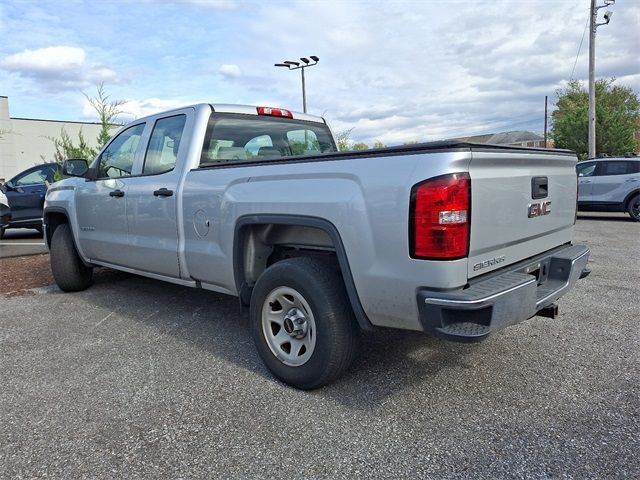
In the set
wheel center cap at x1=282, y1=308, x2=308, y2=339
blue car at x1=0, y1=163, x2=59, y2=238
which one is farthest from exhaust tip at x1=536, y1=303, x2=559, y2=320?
blue car at x1=0, y1=163, x2=59, y2=238

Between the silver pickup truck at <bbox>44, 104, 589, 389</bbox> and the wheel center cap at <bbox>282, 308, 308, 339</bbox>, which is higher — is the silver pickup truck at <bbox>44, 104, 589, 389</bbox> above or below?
above

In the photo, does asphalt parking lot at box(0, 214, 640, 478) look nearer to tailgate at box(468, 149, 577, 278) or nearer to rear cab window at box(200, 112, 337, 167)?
tailgate at box(468, 149, 577, 278)

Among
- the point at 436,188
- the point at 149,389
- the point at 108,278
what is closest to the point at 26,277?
the point at 108,278

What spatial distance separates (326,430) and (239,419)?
51 cm

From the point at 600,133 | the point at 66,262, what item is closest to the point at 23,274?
the point at 66,262

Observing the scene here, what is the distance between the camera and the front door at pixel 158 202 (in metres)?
4.18

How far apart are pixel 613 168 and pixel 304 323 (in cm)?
1309

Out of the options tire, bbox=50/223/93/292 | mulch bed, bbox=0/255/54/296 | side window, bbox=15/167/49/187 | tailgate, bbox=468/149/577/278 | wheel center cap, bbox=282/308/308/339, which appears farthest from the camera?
side window, bbox=15/167/49/187

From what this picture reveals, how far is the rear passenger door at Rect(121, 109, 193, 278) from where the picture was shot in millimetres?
4184

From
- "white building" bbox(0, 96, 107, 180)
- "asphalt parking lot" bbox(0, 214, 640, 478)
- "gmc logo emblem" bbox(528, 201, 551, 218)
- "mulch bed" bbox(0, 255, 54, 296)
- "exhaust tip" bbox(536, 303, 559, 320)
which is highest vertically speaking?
"white building" bbox(0, 96, 107, 180)

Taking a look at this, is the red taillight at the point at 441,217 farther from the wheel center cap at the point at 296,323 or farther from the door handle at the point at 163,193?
the door handle at the point at 163,193

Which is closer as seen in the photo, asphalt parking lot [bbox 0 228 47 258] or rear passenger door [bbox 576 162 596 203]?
asphalt parking lot [bbox 0 228 47 258]

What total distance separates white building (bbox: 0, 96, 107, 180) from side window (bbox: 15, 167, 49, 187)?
106 feet

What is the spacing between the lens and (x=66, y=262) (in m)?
5.87
